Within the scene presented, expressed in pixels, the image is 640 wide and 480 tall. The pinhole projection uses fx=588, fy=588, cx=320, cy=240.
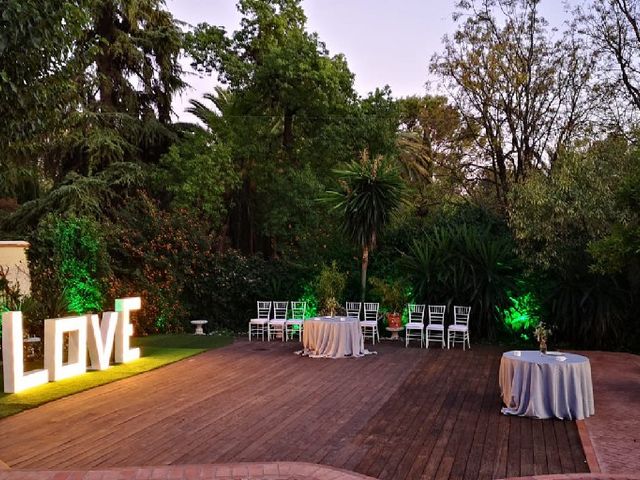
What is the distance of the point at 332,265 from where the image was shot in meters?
14.3

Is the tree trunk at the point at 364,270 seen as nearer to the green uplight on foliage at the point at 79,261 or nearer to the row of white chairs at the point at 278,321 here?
the row of white chairs at the point at 278,321

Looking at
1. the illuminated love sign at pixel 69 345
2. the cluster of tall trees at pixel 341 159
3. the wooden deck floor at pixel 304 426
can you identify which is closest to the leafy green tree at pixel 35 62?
the cluster of tall trees at pixel 341 159

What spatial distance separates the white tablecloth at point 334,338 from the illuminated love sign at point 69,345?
3354 mm

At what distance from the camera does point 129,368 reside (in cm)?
1004

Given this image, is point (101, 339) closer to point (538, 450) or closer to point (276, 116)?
point (538, 450)

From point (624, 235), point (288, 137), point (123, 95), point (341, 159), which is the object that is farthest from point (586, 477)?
point (123, 95)

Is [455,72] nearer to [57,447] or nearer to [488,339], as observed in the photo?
[488,339]

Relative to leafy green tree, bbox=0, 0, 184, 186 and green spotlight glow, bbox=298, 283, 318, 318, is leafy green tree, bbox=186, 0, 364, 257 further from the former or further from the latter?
green spotlight glow, bbox=298, 283, 318, 318

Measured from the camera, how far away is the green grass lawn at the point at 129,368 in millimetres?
7730

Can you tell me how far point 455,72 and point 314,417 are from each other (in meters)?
13.9

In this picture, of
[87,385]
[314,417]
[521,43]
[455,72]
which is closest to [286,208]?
[455,72]

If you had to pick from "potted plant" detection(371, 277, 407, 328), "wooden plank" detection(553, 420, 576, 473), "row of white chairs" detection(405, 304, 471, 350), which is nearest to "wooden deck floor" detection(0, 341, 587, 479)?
"wooden plank" detection(553, 420, 576, 473)

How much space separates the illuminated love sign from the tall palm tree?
518cm

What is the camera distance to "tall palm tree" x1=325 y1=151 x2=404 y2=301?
13391 mm
